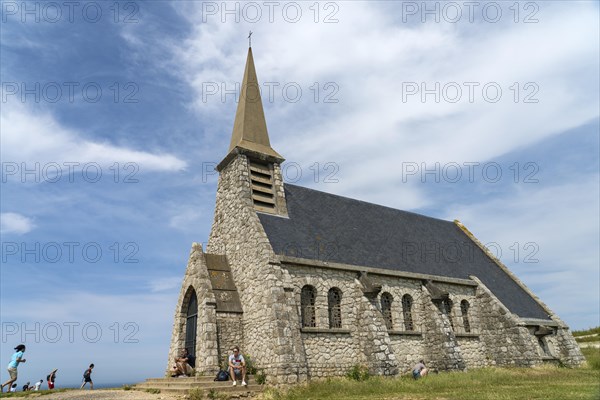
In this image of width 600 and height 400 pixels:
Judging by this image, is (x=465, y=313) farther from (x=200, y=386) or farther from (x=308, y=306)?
(x=200, y=386)

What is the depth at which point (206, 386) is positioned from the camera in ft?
45.6

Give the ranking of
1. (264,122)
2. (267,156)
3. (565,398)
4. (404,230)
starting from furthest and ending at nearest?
(404,230) < (264,122) < (267,156) < (565,398)

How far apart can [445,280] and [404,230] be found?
460 centimetres

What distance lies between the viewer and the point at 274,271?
16.4 meters

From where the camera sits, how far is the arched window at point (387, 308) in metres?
19.4

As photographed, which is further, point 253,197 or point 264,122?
point 264,122

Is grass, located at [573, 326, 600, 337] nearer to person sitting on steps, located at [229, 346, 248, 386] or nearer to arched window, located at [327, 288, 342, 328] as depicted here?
arched window, located at [327, 288, 342, 328]

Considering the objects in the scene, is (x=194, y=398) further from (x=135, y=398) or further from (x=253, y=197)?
(x=253, y=197)

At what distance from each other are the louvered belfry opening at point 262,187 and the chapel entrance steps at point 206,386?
7912 millimetres

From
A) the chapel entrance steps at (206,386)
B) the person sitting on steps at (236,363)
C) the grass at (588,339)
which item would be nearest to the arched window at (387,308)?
the chapel entrance steps at (206,386)

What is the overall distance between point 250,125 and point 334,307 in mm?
10665

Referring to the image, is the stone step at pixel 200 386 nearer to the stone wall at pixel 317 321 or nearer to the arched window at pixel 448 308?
the stone wall at pixel 317 321

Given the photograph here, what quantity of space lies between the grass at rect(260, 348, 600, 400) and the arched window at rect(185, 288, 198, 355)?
5617 millimetres

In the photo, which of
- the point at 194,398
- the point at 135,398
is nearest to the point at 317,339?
the point at 194,398
